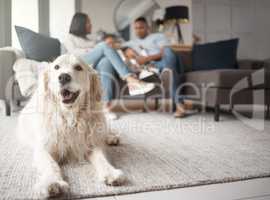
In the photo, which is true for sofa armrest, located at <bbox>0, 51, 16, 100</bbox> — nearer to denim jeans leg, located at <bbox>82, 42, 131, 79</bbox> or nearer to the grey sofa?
denim jeans leg, located at <bbox>82, 42, 131, 79</bbox>

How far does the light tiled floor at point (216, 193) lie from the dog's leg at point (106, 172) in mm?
79

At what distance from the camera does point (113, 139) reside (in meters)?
1.50

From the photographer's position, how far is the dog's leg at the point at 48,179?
806 mm

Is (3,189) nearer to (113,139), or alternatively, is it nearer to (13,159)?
(13,159)

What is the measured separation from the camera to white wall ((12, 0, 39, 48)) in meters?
2.44

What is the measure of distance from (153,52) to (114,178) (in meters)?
2.40

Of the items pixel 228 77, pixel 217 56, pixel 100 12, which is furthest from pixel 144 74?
pixel 100 12

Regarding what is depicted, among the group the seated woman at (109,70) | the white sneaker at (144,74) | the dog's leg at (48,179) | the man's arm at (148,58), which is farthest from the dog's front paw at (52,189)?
the man's arm at (148,58)

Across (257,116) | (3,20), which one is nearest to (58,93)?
(3,20)

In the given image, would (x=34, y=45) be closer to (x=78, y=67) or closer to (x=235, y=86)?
(x=78, y=67)

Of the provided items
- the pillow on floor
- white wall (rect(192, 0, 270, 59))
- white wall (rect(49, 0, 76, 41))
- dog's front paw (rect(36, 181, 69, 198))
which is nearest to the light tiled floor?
dog's front paw (rect(36, 181, 69, 198))

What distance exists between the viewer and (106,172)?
Result: 943 millimetres

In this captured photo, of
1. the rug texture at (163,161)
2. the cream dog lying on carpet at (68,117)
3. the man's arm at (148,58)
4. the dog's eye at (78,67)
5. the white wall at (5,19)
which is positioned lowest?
the rug texture at (163,161)

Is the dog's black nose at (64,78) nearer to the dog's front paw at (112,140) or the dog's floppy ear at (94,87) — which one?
the dog's floppy ear at (94,87)
